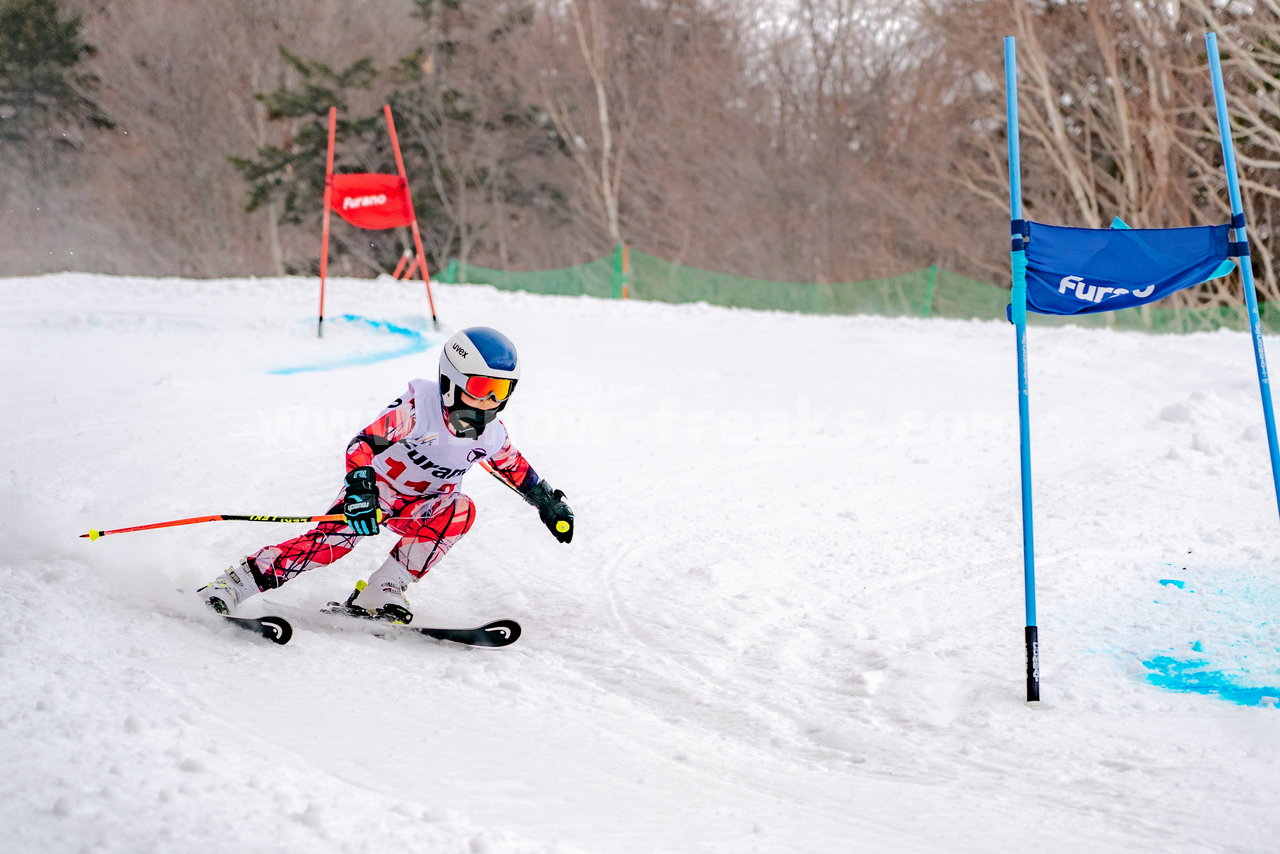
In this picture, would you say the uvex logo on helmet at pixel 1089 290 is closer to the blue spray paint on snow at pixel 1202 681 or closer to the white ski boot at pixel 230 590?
the blue spray paint on snow at pixel 1202 681

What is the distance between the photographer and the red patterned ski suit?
4.91 metres

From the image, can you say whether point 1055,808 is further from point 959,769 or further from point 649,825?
point 649,825

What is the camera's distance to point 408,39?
110 ft

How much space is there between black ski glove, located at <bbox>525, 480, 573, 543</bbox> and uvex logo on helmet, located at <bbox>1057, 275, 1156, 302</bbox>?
2.31 metres

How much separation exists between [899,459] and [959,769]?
5.31 m

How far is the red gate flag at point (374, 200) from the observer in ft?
41.3

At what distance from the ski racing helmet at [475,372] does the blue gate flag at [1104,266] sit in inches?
84.1

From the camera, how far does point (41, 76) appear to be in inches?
1144

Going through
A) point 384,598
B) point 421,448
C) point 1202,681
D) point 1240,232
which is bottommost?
point 1202,681

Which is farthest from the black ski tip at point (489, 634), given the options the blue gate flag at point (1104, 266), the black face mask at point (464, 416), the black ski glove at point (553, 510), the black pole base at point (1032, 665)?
the blue gate flag at point (1104, 266)

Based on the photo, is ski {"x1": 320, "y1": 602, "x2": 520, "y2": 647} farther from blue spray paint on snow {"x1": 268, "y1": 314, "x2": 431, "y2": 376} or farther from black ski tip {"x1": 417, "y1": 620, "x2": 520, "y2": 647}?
blue spray paint on snow {"x1": 268, "y1": 314, "x2": 431, "y2": 376}

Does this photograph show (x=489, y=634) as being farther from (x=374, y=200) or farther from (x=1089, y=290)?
(x=374, y=200)

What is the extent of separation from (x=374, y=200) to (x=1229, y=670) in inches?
412

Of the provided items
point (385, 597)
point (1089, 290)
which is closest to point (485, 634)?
point (385, 597)
